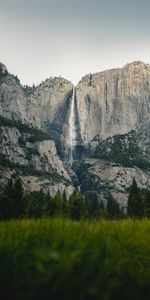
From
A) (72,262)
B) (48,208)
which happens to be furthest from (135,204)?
(72,262)

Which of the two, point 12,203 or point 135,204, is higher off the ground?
point 12,203

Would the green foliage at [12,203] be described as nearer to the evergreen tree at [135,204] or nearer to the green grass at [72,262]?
the evergreen tree at [135,204]

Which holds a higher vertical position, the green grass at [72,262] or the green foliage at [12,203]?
the green grass at [72,262]

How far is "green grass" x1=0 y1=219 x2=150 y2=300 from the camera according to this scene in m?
4.69

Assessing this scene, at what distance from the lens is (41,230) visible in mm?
7617

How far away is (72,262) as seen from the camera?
485cm

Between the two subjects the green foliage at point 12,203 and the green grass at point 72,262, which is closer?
the green grass at point 72,262

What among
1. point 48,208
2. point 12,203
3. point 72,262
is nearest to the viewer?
point 72,262

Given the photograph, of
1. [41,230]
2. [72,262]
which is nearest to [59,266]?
[72,262]

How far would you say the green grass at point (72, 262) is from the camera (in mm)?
4691

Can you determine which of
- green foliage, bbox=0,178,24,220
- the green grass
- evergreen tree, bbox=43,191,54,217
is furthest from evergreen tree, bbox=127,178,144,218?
the green grass

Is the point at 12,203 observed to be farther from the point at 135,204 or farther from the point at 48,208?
the point at 135,204

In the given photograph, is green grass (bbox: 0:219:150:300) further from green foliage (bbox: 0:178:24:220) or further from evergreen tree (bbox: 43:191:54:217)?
green foliage (bbox: 0:178:24:220)

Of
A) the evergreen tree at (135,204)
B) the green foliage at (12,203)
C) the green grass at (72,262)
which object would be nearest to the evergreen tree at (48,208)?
the green grass at (72,262)
